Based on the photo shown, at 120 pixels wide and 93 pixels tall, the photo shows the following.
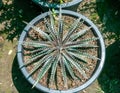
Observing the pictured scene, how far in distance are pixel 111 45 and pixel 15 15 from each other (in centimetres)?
123

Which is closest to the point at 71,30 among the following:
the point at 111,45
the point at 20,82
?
the point at 111,45

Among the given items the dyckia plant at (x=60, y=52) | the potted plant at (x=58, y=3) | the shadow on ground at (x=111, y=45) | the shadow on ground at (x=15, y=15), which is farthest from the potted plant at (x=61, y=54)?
the shadow on ground at (x=15, y=15)

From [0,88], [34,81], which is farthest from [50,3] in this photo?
[0,88]

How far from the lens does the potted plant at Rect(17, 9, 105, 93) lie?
344 cm

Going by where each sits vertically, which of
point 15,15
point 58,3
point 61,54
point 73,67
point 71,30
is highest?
point 15,15

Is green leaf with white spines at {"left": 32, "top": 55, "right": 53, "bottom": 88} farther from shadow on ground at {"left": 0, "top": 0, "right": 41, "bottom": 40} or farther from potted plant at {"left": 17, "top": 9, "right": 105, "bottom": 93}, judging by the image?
shadow on ground at {"left": 0, "top": 0, "right": 41, "bottom": 40}

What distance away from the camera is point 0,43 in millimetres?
4230

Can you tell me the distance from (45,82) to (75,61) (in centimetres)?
37

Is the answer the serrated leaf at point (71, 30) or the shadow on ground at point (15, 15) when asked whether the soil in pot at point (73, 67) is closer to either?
the serrated leaf at point (71, 30)

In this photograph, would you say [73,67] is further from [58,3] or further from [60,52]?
[58,3]

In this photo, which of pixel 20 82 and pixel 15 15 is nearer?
pixel 20 82

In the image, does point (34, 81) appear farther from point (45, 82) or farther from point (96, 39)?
point (96, 39)

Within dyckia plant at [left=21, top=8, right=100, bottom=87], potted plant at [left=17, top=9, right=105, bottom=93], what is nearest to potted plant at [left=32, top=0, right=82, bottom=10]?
potted plant at [left=17, top=9, right=105, bottom=93]

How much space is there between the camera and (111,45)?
4.12 metres
